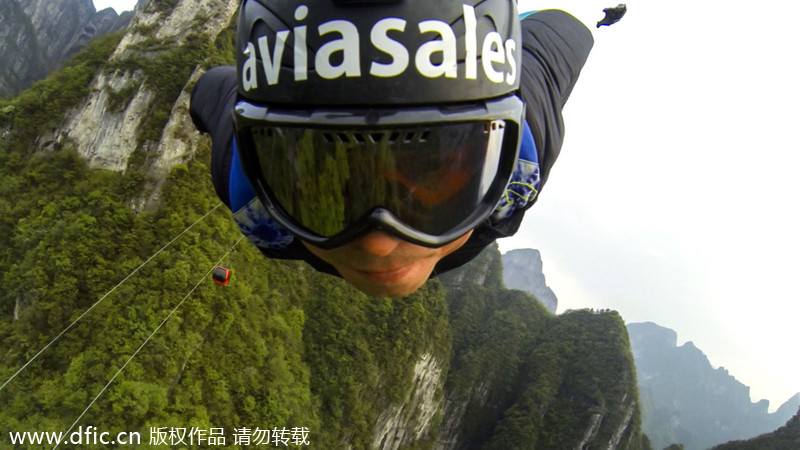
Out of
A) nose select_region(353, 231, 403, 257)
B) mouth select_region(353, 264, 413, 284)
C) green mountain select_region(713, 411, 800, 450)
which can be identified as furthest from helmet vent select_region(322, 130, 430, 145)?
green mountain select_region(713, 411, 800, 450)

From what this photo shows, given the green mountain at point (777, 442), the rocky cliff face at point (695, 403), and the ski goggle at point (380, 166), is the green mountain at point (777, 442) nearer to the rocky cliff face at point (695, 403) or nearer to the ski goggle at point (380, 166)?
the ski goggle at point (380, 166)

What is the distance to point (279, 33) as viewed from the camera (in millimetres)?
1362

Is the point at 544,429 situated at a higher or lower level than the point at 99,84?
lower

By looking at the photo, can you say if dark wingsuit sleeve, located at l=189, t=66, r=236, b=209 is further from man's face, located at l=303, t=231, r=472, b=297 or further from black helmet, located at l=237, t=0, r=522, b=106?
man's face, located at l=303, t=231, r=472, b=297

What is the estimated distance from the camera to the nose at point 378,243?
4.71 feet

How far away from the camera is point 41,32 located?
182ft

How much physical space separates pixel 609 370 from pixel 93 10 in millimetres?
82919

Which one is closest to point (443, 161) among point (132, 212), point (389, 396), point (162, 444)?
point (162, 444)

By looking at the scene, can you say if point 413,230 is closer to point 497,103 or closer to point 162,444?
point 497,103

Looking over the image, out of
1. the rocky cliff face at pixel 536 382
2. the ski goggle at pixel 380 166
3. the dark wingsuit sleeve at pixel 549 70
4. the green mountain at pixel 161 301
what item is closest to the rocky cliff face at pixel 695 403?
the rocky cliff face at pixel 536 382

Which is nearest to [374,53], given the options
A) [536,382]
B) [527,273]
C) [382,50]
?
[382,50]

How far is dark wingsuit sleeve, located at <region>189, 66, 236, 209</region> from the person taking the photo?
2383 millimetres

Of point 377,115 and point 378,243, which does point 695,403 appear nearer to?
point 378,243

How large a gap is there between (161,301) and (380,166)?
16.1 m
